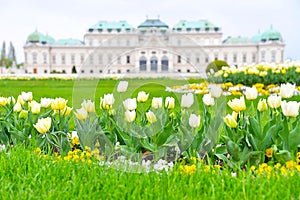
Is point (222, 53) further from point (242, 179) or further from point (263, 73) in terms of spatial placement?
point (242, 179)

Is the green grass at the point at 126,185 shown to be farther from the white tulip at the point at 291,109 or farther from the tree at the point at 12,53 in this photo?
the tree at the point at 12,53

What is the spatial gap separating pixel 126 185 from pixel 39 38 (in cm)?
5737

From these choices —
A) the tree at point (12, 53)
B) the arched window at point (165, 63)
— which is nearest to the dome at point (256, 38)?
the tree at point (12, 53)

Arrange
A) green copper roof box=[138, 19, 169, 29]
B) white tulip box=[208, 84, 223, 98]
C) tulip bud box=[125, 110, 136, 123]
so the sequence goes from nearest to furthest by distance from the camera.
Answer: tulip bud box=[125, 110, 136, 123], white tulip box=[208, 84, 223, 98], green copper roof box=[138, 19, 169, 29]

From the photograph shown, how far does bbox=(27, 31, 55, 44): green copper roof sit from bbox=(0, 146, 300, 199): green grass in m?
56.1

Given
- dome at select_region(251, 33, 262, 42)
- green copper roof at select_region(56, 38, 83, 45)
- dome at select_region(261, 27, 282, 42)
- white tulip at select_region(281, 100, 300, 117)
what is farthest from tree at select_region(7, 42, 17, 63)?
white tulip at select_region(281, 100, 300, 117)

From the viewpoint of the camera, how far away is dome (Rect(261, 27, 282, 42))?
55.1 m

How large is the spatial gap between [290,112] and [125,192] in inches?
40.7

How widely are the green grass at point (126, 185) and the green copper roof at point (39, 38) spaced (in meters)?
56.1

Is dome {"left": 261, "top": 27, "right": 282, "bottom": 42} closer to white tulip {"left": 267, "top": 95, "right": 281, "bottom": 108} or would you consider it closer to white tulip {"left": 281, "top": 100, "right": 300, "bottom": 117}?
white tulip {"left": 267, "top": 95, "right": 281, "bottom": 108}

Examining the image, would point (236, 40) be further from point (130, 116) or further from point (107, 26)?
point (130, 116)

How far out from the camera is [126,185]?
2059mm

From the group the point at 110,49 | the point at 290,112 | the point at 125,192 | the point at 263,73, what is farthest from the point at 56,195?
the point at 263,73

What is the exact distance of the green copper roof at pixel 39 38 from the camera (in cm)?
5594
